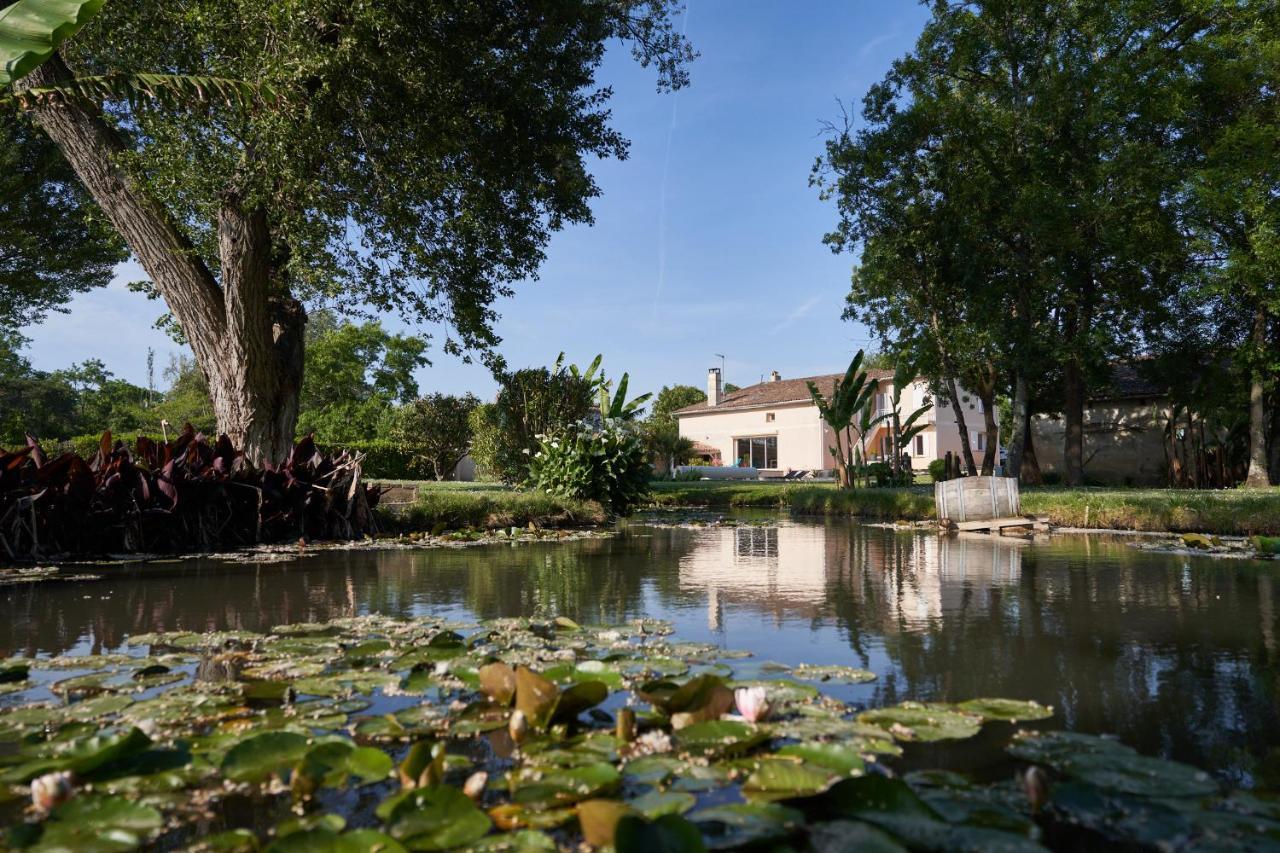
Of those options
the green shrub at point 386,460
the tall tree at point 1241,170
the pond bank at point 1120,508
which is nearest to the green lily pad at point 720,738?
the pond bank at point 1120,508

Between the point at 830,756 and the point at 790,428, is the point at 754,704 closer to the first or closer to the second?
the point at 830,756

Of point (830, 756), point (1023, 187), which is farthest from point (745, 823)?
point (1023, 187)

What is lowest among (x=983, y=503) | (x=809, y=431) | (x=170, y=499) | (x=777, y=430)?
(x=983, y=503)

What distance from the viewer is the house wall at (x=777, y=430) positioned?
112 feet

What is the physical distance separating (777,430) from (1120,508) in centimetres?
2573

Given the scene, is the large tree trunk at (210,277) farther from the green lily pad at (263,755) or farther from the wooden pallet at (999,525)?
the wooden pallet at (999,525)

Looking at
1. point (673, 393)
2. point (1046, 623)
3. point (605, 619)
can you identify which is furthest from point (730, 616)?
point (673, 393)

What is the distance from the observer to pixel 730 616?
13.7 feet

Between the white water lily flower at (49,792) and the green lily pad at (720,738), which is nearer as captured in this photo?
the white water lily flower at (49,792)

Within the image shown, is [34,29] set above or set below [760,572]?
above

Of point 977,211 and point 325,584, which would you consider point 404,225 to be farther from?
point 977,211

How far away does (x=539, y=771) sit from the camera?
177cm

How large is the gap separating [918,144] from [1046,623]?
15.9 metres

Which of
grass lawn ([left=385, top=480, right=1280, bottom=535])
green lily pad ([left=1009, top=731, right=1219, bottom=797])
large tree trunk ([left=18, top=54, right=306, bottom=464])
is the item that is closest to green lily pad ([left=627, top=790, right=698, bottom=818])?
green lily pad ([left=1009, top=731, right=1219, bottom=797])
